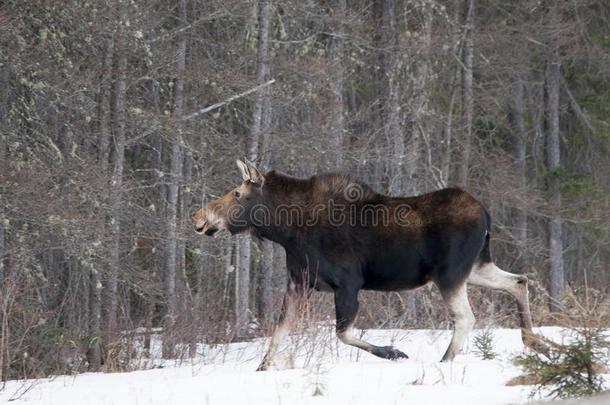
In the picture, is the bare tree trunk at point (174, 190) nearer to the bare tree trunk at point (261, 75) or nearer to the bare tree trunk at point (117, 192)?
the bare tree trunk at point (117, 192)

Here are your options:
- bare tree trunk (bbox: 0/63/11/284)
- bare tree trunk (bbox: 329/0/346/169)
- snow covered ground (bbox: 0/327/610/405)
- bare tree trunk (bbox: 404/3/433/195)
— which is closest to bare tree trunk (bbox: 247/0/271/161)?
bare tree trunk (bbox: 329/0/346/169)

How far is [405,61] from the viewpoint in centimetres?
2216

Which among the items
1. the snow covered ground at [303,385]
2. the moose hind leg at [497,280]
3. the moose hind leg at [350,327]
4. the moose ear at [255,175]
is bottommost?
the snow covered ground at [303,385]

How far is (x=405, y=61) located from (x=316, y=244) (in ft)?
37.7

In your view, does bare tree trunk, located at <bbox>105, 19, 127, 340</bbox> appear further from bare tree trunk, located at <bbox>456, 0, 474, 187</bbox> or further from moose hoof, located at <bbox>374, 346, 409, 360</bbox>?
bare tree trunk, located at <bbox>456, 0, 474, 187</bbox>

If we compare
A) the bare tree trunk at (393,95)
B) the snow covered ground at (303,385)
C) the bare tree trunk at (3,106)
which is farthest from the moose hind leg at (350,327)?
the bare tree trunk at (393,95)

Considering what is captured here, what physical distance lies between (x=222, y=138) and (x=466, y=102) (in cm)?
896

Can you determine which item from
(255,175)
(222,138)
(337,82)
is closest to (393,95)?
(337,82)

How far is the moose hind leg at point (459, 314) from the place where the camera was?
10.7m

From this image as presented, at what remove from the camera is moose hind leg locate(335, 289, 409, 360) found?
10539mm

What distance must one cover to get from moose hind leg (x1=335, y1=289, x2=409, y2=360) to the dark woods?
1682 mm

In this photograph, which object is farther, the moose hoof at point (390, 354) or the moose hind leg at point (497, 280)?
the moose hind leg at point (497, 280)

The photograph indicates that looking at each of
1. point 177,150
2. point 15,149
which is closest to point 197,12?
point 177,150

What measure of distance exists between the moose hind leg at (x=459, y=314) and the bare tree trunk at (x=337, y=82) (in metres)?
7.34
